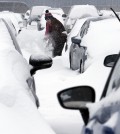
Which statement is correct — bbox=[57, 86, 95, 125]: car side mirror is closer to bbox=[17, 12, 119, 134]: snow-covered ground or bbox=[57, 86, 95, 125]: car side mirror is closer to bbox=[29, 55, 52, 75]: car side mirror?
bbox=[29, 55, 52, 75]: car side mirror

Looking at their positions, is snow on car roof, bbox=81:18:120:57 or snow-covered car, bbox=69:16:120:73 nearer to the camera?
snow on car roof, bbox=81:18:120:57

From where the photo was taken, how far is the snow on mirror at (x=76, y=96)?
10.5 ft

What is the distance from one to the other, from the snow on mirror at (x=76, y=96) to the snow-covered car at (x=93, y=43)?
568 centimetres

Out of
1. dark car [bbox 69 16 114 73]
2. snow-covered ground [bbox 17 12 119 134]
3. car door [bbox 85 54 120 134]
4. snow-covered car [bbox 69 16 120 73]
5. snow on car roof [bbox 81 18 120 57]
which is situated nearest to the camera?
car door [bbox 85 54 120 134]

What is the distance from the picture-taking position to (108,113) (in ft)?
8.57

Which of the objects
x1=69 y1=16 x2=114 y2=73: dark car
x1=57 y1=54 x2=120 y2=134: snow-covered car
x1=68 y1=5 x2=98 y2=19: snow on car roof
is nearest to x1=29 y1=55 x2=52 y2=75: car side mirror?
x1=57 y1=54 x2=120 y2=134: snow-covered car

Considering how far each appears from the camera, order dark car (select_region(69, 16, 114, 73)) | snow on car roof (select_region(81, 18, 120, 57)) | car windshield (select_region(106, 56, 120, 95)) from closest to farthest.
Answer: car windshield (select_region(106, 56, 120, 95))
snow on car roof (select_region(81, 18, 120, 57))
dark car (select_region(69, 16, 114, 73))

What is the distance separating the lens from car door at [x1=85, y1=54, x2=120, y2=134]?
7.93ft

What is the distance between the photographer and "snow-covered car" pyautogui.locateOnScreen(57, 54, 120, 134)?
2471 millimetres

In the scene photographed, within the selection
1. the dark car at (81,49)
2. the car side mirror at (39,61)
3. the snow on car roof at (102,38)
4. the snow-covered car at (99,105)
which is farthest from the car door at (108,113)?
the dark car at (81,49)

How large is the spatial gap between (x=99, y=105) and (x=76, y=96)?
399 mm

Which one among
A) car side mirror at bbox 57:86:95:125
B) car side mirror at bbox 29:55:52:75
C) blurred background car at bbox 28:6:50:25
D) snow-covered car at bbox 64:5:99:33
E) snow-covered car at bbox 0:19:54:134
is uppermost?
car side mirror at bbox 57:86:95:125

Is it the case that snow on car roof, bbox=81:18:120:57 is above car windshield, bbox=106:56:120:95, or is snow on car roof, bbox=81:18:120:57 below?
below

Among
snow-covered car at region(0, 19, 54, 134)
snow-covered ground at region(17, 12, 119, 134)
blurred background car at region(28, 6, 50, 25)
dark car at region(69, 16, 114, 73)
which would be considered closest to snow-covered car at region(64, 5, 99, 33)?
snow-covered ground at region(17, 12, 119, 134)
